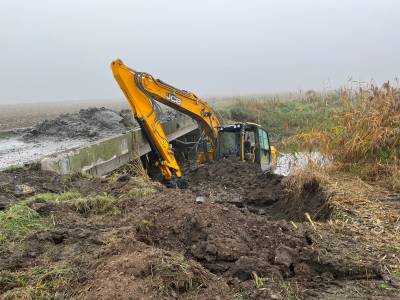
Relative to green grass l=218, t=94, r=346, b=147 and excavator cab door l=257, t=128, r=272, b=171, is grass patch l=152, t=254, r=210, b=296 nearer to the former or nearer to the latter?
excavator cab door l=257, t=128, r=272, b=171

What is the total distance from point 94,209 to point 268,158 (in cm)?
845

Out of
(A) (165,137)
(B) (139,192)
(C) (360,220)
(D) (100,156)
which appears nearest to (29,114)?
(A) (165,137)

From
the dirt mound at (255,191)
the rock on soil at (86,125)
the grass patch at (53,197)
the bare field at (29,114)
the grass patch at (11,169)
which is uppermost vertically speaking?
the rock on soil at (86,125)

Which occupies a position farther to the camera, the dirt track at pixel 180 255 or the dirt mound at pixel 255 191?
the dirt mound at pixel 255 191

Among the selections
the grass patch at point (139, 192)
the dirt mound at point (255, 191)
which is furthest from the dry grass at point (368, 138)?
the grass patch at point (139, 192)

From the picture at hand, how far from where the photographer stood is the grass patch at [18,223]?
4770 mm

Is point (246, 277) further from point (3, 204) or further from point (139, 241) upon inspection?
point (3, 204)

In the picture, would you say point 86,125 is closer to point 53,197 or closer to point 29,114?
point 53,197

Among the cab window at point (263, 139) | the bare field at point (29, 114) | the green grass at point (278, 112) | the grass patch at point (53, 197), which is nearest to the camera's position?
the grass patch at point (53, 197)

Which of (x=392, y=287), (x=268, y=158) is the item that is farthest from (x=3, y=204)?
(x=268, y=158)

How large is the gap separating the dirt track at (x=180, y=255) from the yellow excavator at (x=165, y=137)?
17.4 feet

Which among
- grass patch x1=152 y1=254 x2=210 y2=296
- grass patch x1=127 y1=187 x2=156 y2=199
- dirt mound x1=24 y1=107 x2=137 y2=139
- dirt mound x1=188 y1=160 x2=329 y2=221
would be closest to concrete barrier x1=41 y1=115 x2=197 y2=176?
dirt mound x1=24 y1=107 x2=137 y2=139

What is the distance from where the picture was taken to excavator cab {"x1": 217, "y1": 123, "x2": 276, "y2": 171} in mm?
12758

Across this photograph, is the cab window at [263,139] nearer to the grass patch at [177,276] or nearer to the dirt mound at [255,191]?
the dirt mound at [255,191]
